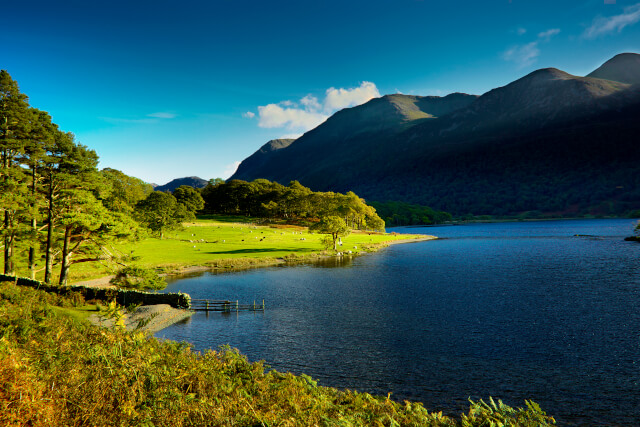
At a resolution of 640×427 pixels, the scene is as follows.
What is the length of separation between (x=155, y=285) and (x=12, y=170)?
1970 centimetres

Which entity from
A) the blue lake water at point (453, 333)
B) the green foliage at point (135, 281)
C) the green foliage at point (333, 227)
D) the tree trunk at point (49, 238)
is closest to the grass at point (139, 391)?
the blue lake water at point (453, 333)

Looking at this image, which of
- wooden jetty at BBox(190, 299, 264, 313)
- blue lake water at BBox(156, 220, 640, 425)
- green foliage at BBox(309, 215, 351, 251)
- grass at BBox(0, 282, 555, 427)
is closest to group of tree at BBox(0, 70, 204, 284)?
wooden jetty at BBox(190, 299, 264, 313)

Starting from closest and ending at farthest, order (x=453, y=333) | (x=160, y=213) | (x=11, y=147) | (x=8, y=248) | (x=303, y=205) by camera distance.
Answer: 1. (x=453, y=333)
2. (x=11, y=147)
3. (x=8, y=248)
4. (x=160, y=213)
5. (x=303, y=205)

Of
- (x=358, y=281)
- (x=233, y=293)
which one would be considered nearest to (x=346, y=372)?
(x=233, y=293)

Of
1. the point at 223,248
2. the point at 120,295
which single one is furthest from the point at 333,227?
the point at 120,295

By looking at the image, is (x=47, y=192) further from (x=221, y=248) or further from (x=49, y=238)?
(x=221, y=248)

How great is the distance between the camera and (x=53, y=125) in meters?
41.9

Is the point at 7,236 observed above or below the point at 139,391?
above

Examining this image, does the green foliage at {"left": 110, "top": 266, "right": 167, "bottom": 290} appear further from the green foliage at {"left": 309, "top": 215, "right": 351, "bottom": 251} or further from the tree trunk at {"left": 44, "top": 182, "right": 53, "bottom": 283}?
the green foliage at {"left": 309, "top": 215, "right": 351, "bottom": 251}

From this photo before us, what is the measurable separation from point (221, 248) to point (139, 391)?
286 feet

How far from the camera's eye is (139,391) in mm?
12867

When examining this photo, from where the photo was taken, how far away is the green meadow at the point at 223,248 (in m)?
75.0

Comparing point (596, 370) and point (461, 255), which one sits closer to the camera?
point (596, 370)

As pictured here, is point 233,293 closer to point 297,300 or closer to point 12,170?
point 297,300
